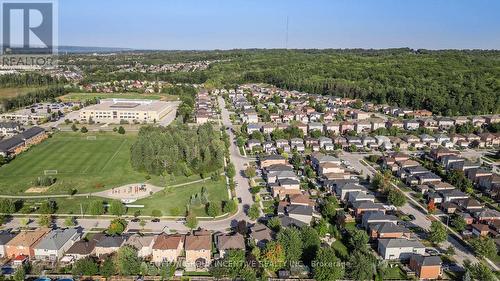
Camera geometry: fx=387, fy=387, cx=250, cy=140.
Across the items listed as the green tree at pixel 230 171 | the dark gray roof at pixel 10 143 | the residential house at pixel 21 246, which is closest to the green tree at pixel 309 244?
the green tree at pixel 230 171

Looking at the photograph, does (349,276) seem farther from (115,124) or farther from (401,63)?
(401,63)

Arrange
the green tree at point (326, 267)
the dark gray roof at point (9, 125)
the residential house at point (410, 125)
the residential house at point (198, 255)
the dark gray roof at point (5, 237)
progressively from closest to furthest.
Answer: the green tree at point (326, 267) < the residential house at point (198, 255) < the dark gray roof at point (5, 237) < the dark gray roof at point (9, 125) < the residential house at point (410, 125)

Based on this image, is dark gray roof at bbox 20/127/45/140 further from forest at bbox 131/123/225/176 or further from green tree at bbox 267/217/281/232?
green tree at bbox 267/217/281/232

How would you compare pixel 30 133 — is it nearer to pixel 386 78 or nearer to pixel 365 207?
pixel 365 207

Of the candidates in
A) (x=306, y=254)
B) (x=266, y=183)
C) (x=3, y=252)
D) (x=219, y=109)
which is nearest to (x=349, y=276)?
(x=306, y=254)

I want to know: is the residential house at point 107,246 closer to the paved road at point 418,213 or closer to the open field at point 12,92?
the paved road at point 418,213

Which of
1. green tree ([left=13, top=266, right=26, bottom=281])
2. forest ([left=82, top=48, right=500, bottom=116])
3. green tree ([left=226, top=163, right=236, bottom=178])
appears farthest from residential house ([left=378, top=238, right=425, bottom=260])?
forest ([left=82, top=48, right=500, bottom=116])
